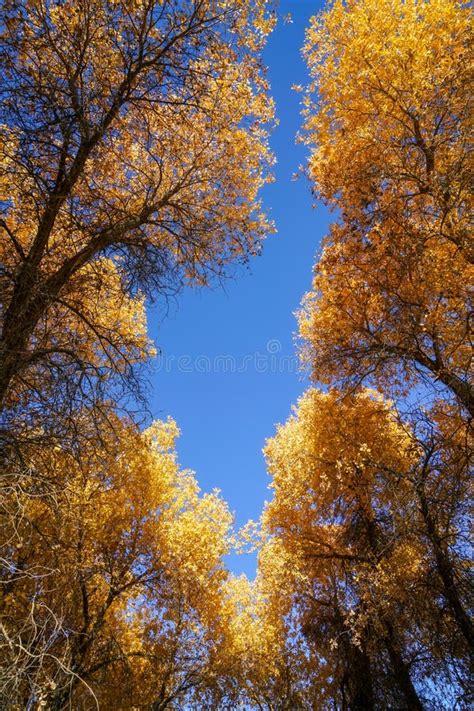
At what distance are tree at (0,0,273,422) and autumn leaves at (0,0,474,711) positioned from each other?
4 cm

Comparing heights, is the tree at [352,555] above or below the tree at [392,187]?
below

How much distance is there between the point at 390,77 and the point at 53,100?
17.7 ft

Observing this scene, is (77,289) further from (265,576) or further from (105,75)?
(265,576)

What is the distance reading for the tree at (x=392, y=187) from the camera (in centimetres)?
554

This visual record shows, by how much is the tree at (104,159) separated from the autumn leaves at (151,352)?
42 mm

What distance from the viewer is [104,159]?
543 cm

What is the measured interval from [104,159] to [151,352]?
335 cm

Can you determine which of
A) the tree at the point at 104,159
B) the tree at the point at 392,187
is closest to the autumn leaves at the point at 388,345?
the tree at the point at 392,187

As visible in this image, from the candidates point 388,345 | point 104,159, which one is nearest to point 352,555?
point 388,345

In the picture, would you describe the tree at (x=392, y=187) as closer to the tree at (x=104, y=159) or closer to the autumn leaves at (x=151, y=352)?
the autumn leaves at (x=151, y=352)

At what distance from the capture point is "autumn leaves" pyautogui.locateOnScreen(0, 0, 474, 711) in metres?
4.00

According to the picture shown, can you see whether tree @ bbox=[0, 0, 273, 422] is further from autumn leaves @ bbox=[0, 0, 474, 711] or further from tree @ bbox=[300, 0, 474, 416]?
tree @ bbox=[300, 0, 474, 416]

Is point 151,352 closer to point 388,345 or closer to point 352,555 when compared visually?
point 388,345

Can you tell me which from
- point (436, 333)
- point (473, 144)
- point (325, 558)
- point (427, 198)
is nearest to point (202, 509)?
point (325, 558)
